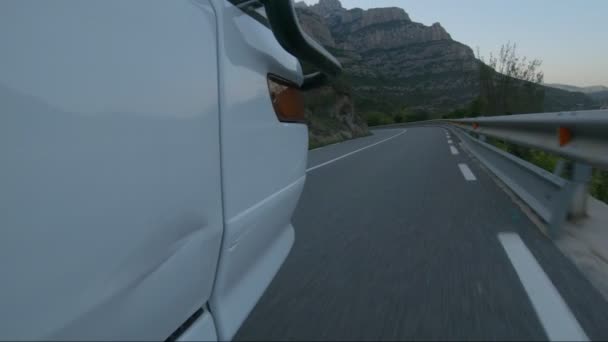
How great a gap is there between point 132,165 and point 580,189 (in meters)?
3.10

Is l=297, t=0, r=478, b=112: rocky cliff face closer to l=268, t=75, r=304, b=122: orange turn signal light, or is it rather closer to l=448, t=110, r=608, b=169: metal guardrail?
l=448, t=110, r=608, b=169: metal guardrail

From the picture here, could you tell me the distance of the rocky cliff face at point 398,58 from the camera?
78.9 meters

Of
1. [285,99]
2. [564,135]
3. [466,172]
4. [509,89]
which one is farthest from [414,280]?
[509,89]

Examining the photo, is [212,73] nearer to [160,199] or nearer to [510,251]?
[160,199]

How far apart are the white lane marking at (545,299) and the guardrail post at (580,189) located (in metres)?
0.52

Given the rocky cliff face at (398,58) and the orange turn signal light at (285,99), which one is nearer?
the orange turn signal light at (285,99)

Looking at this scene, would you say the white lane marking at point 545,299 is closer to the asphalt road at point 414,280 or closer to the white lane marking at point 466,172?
the asphalt road at point 414,280

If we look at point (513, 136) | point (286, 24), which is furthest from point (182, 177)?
point (513, 136)

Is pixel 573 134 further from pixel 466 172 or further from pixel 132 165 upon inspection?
pixel 466 172

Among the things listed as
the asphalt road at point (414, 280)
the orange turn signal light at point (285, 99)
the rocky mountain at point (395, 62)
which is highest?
the rocky mountain at point (395, 62)

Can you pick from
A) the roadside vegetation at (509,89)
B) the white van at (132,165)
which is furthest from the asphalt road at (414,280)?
the roadside vegetation at (509,89)

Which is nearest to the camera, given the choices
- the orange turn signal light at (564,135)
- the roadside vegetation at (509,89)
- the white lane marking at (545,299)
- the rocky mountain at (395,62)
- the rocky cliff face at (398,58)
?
the white lane marking at (545,299)

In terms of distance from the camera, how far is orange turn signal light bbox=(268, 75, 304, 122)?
67.9 inches

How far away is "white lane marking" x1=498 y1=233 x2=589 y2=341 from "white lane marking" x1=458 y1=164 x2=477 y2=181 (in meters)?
3.41
